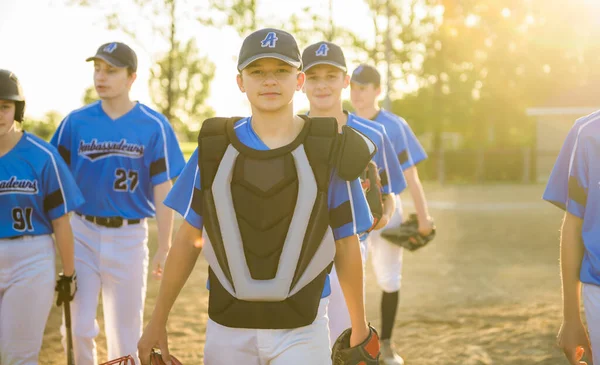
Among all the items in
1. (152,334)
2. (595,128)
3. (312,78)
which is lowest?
(152,334)

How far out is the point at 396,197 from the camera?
20.6 feet

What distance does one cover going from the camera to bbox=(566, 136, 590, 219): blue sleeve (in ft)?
10.3

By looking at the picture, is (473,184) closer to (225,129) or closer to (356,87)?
(356,87)

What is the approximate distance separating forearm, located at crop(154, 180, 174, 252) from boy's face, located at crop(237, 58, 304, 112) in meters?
2.13

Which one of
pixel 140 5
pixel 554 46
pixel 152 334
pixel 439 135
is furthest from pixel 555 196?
pixel 554 46

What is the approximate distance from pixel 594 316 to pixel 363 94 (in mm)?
3309

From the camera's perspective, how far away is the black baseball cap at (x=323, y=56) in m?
4.73

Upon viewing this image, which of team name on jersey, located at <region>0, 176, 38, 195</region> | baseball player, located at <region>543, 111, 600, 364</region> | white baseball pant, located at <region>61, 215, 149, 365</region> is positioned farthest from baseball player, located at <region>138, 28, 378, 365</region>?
white baseball pant, located at <region>61, 215, 149, 365</region>

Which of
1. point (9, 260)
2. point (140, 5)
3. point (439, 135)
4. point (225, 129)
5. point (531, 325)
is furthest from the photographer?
point (439, 135)

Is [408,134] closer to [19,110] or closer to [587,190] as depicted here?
[587,190]

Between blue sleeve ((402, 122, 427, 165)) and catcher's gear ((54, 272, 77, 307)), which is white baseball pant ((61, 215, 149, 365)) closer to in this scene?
catcher's gear ((54, 272, 77, 307))

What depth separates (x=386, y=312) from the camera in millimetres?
6293

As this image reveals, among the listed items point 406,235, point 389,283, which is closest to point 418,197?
point 406,235

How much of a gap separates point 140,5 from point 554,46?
21.5 metres
